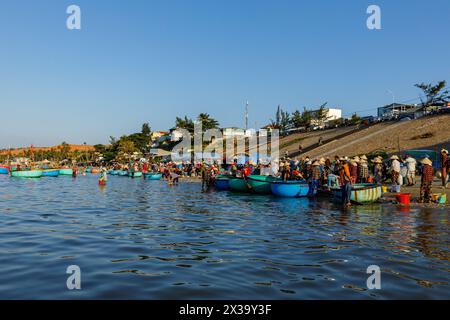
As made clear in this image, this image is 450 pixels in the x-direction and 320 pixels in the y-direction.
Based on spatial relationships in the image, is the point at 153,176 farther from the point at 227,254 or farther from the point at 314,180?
the point at 227,254

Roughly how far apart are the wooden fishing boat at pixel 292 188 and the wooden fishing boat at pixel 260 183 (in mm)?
2428

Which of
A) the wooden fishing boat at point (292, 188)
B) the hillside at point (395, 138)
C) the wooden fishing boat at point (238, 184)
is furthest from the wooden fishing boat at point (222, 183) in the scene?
the hillside at point (395, 138)

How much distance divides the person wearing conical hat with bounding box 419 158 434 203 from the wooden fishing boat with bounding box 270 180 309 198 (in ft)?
22.2

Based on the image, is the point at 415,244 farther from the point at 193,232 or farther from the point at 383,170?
the point at 383,170

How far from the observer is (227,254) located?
10.2 m

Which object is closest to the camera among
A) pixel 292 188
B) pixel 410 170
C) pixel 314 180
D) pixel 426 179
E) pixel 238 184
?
pixel 426 179

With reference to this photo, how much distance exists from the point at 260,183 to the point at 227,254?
59.0 feet

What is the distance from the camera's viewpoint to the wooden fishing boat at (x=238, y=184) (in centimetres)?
2981

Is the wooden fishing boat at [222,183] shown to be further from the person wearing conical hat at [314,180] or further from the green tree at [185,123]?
the green tree at [185,123]

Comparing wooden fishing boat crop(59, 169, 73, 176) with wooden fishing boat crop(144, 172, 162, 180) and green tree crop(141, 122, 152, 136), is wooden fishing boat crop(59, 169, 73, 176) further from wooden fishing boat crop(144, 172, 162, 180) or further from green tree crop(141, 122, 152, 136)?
green tree crop(141, 122, 152, 136)

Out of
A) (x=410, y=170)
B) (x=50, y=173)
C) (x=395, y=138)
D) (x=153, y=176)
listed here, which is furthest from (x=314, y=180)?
(x=50, y=173)

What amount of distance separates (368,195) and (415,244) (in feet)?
30.2

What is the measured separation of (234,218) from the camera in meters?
16.8
